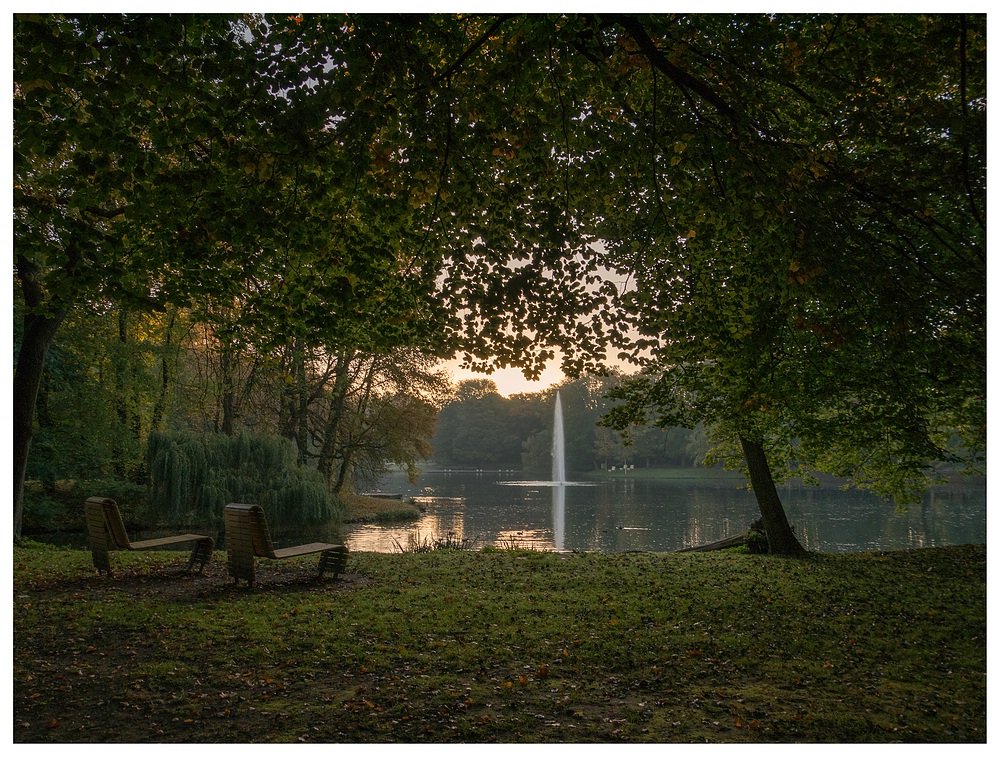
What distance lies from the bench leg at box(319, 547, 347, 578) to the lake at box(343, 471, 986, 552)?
6.69 meters

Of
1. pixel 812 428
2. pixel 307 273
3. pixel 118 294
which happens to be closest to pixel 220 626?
pixel 118 294

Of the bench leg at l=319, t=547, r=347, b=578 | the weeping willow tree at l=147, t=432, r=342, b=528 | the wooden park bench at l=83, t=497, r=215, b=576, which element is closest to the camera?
the wooden park bench at l=83, t=497, r=215, b=576

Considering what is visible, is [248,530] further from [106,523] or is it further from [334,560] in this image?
[106,523]

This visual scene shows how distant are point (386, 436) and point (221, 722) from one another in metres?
20.9

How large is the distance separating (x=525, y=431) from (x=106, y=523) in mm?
80545

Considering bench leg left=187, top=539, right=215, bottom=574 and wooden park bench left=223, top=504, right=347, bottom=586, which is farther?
bench leg left=187, top=539, right=215, bottom=574

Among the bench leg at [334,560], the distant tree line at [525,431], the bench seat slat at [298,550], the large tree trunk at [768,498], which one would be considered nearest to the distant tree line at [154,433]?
the bench leg at [334,560]

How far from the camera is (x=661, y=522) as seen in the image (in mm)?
24906

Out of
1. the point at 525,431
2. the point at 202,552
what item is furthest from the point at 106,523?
the point at 525,431

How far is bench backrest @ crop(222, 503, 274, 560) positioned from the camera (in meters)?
7.87

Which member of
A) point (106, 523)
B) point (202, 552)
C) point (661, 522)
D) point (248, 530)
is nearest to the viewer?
point (248, 530)

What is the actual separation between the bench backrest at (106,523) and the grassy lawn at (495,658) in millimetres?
465

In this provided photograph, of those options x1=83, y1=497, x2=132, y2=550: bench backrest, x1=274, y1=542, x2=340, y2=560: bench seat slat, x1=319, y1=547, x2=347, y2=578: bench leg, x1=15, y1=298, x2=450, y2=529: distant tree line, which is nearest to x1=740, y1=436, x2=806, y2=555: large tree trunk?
x1=319, y1=547, x2=347, y2=578: bench leg

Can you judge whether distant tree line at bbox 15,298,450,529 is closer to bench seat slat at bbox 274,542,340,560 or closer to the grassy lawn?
bench seat slat at bbox 274,542,340,560
